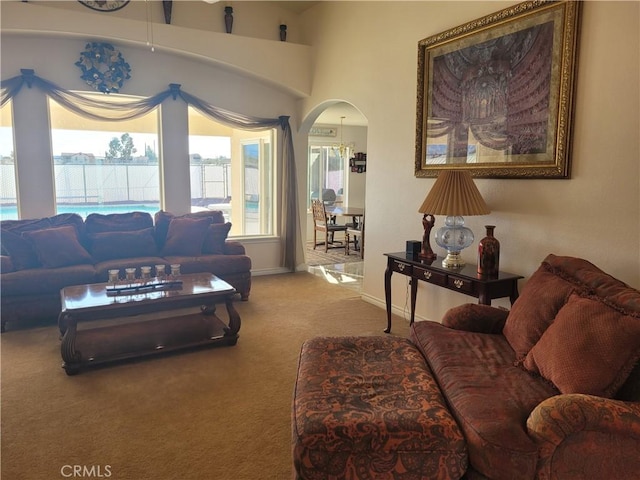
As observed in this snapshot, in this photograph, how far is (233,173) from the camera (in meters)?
6.30

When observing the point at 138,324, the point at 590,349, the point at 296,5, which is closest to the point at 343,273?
the point at 138,324

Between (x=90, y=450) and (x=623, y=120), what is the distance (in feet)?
11.3

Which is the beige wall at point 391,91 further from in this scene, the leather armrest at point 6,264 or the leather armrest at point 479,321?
the leather armrest at point 6,264

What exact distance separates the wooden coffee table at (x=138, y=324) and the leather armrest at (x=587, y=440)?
2.52 metres

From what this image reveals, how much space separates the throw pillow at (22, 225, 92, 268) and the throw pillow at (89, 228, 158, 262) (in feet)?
0.51

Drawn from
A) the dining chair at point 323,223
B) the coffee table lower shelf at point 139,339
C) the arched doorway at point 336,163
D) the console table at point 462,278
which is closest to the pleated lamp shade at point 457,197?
the console table at point 462,278

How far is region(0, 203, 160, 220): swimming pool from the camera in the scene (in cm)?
486

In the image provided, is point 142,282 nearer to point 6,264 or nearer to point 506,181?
point 6,264

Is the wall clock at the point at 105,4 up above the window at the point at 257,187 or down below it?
above

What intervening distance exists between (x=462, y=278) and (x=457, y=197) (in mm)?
578

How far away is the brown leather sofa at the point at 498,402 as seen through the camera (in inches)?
62.1

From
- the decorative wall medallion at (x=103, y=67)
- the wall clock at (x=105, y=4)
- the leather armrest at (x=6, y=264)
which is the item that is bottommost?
the leather armrest at (x=6, y=264)

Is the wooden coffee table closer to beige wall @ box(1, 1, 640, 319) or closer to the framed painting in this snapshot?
beige wall @ box(1, 1, 640, 319)

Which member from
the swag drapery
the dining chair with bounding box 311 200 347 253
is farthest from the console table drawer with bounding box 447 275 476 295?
the dining chair with bounding box 311 200 347 253
